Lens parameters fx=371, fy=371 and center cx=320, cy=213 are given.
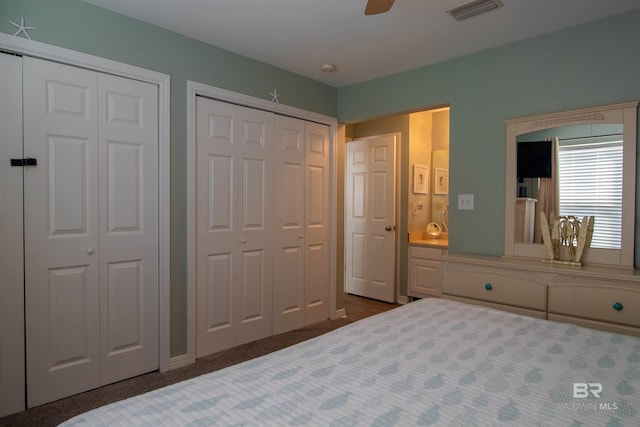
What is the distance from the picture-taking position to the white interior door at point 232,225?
9.47 ft

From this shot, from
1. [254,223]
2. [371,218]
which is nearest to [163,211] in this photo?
[254,223]

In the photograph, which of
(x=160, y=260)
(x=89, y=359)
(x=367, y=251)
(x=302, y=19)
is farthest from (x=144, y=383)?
(x=367, y=251)

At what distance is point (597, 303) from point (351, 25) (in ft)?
7.65

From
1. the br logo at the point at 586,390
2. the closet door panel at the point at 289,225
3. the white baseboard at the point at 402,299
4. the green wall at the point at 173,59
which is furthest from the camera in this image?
the white baseboard at the point at 402,299

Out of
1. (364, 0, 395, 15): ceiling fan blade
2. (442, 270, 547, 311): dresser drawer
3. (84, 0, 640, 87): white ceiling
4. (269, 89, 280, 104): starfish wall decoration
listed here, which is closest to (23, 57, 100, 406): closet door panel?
(84, 0, 640, 87): white ceiling

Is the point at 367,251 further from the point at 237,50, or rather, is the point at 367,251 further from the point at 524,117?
the point at 237,50

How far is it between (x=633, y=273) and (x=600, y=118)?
100cm

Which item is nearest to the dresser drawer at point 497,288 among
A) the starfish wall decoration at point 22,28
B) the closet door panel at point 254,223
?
the closet door panel at point 254,223

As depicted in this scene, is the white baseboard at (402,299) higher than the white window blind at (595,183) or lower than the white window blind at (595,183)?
lower

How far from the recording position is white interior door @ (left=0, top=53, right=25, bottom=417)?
2.05 meters

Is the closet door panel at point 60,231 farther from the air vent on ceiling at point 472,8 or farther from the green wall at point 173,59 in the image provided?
the air vent on ceiling at point 472,8

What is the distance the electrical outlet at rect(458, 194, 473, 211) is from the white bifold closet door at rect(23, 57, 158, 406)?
2.38m

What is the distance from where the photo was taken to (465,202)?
306 centimetres

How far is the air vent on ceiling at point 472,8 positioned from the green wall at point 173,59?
5.20 ft
